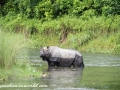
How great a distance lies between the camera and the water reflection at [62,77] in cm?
1891

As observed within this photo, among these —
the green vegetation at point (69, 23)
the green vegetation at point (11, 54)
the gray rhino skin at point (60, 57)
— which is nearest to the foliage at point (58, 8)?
the green vegetation at point (69, 23)

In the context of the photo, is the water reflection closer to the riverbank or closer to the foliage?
the riverbank

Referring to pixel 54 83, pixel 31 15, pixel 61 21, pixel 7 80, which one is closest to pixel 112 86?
pixel 54 83

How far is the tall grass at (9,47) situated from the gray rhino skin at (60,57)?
610 cm

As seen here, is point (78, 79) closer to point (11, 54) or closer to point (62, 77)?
point (62, 77)

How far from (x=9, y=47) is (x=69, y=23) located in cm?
2456

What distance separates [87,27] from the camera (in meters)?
42.3

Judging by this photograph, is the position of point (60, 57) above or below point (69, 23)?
below

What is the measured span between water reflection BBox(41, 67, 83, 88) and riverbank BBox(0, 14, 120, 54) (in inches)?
531

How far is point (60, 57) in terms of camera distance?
26266 mm

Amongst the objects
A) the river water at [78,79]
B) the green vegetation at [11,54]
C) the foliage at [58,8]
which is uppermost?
the foliage at [58,8]

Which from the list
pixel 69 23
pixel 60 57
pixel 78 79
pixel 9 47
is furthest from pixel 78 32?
pixel 9 47

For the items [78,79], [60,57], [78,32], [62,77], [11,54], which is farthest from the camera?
[78,32]

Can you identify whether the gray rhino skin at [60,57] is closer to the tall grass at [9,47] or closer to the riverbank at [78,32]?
the tall grass at [9,47]
